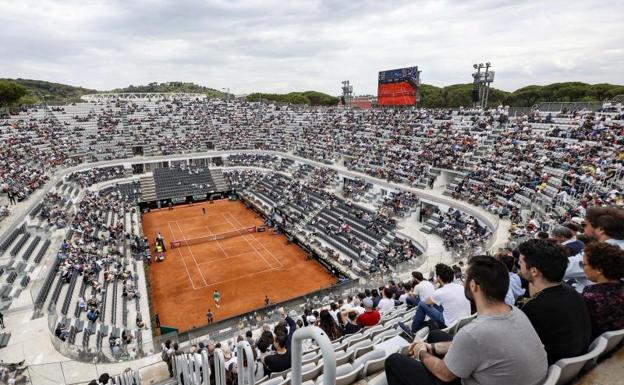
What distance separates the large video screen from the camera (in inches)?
1961

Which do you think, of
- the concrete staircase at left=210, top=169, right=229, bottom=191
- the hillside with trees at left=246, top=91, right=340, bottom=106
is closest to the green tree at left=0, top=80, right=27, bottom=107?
the concrete staircase at left=210, top=169, right=229, bottom=191

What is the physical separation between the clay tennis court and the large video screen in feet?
92.2

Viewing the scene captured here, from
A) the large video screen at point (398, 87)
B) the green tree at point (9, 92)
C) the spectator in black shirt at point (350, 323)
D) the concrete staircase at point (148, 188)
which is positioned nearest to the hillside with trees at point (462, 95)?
the green tree at point (9, 92)

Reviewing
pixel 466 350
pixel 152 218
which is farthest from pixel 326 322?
pixel 152 218

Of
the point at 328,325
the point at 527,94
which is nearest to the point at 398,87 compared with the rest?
the point at 527,94

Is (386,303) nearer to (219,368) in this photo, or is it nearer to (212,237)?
(219,368)

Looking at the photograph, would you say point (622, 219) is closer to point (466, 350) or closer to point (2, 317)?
point (466, 350)

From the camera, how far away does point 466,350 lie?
289 centimetres

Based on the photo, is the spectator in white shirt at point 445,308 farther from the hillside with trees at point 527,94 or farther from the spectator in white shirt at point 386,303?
the hillside with trees at point 527,94

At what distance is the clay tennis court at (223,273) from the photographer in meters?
24.2

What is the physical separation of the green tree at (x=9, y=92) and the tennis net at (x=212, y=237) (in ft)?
193

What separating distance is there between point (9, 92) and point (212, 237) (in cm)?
6107

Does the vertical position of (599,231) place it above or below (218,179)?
above

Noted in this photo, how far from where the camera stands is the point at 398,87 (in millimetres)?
51500
